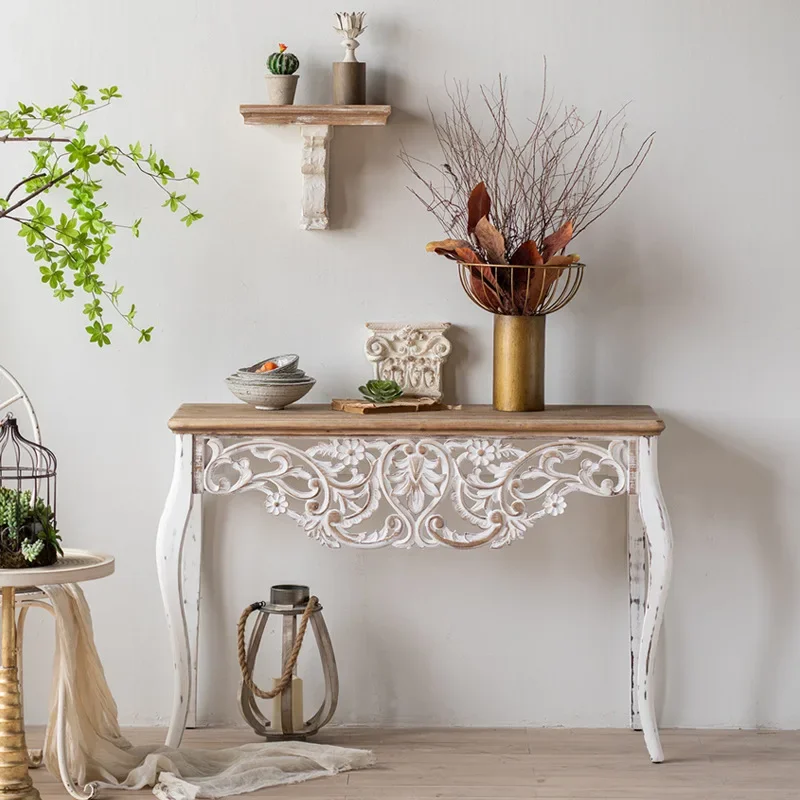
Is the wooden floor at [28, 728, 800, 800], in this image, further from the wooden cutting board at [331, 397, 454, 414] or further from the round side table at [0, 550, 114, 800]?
the wooden cutting board at [331, 397, 454, 414]

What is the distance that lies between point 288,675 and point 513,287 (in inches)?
46.3

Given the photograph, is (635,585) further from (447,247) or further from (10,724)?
(10,724)

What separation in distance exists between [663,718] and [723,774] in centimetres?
39

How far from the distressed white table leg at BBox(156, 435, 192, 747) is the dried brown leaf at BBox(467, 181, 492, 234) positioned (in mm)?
911

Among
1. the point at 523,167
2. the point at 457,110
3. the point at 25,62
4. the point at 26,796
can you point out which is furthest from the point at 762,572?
the point at 25,62

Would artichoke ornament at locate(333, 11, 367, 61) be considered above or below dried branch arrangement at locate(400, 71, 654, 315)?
above

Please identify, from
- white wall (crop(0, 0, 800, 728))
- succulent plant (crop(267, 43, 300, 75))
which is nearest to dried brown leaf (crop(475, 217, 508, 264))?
white wall (crop(0, 0, 800, 728))

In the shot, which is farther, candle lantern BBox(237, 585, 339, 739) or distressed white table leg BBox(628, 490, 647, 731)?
distressed white table leg BBox(628, 490, 647, 731)

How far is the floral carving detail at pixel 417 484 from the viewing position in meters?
2.90

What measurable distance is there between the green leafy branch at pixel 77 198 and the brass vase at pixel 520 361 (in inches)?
33.8

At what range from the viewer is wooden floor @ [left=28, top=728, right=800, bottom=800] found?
9.16ft

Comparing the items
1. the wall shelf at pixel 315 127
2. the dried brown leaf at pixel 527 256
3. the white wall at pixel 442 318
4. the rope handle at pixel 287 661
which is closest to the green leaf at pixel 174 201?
the white wall at pixel 442 318

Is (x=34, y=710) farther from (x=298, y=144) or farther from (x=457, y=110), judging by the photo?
(x=457, y=110)

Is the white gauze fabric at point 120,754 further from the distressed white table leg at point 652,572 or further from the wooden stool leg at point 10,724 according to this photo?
the distressed white table leg at point 652,572
